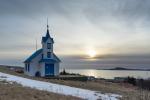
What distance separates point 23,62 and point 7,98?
115ft

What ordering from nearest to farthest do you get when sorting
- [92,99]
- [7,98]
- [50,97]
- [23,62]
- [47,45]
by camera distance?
[7,98] → [50,97] → [92,99] → [47,45] → [23,62]

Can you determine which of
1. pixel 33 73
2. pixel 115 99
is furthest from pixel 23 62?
pixel 115 99

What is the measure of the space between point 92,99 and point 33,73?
29.2 meters

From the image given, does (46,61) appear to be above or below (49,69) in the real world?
above

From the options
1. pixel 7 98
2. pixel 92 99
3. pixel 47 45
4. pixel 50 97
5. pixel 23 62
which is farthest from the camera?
pixel 23 62

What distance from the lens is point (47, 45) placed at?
143ft

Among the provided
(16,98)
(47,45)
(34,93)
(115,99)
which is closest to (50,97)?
(34,93)

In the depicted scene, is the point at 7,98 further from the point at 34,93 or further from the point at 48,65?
the point at 48,65

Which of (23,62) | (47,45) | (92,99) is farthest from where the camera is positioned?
(23,62)

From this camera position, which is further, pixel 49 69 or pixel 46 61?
pixel 49 69

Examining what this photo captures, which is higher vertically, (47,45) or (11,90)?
(47,45)

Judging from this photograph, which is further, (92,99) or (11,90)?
(92,99)

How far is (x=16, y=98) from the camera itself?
530 inches

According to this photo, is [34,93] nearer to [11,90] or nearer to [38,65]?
[11,90]
